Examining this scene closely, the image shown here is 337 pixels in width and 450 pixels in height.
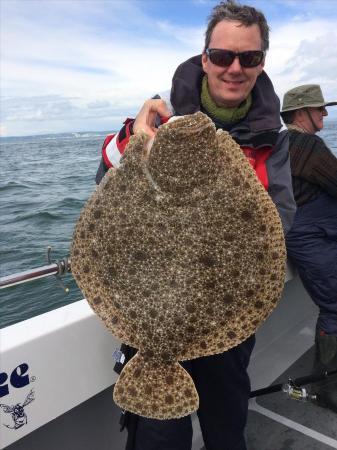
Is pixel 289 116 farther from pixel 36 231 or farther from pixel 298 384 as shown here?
pixel 36 231

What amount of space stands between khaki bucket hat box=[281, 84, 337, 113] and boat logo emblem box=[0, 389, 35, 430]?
3188 mm

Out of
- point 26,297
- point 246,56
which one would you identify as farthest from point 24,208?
point 246,56

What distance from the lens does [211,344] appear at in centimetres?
167

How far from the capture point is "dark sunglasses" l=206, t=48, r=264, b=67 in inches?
75.2

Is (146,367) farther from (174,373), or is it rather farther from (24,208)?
(24,208)

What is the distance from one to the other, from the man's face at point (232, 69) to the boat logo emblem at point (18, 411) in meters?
1.75

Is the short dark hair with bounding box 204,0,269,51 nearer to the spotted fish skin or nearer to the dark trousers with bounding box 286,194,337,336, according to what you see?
the spotted fish skin

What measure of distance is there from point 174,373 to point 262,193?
2.61 feet

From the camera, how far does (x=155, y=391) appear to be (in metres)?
1.65

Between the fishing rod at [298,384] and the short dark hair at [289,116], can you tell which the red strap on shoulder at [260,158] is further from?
the short dark hair at [289,116]

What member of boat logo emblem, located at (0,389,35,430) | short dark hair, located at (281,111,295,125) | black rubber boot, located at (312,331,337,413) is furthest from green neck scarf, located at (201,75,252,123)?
black rubber boot, located at (312,331,337,413)

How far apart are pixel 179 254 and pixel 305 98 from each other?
112 inches

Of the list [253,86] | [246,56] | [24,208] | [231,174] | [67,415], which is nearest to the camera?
[231,174]

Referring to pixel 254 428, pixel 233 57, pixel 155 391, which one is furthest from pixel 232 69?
pixel 254 428
